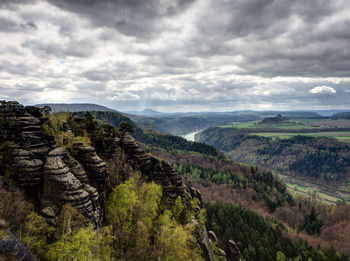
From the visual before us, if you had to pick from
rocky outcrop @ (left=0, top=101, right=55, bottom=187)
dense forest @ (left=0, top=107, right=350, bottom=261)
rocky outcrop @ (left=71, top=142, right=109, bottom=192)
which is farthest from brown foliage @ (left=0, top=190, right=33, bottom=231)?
rocky outcrop @ (left=71, top=142, right=109, bottom=192)

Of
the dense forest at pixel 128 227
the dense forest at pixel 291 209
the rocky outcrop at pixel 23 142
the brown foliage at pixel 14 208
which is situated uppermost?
the rocky outcrop at pixel 23 142

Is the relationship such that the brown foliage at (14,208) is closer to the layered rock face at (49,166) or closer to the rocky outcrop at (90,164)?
the layered rock face at (49,166)

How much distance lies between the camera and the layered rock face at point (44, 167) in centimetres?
2742

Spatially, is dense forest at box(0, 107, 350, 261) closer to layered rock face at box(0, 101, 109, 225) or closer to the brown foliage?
the brown foliage

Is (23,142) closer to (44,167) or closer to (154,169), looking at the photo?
(44,167)

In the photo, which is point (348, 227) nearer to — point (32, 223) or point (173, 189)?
point (173, 189)

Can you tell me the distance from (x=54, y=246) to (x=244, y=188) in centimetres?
19403

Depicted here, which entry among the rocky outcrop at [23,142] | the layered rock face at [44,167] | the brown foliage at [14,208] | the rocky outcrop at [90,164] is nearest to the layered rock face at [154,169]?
the rocky outcrop at [90,164]

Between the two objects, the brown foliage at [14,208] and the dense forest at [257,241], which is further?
the dense forest at [257,241]

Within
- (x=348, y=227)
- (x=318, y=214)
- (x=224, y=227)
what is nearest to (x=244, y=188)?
(x=318, y=214)

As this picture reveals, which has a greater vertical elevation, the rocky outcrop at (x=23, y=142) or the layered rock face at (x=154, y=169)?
the rocky outcrop at (x=23, y=142)

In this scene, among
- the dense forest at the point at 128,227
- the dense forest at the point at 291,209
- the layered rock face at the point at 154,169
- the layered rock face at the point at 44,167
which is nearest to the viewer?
the dense forest at the point at 128,227

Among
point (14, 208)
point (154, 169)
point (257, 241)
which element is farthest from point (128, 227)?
point (257, 241)

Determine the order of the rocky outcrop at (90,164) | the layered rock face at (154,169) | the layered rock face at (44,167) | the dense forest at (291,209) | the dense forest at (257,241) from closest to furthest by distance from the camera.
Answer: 1. the layered rock face at (44,167)
2. the rocky outcrop at (90,164)
3. the layered rock face at (154,169)
4. the dense forest at (257,241)
5. the dense forest at (291,209)
